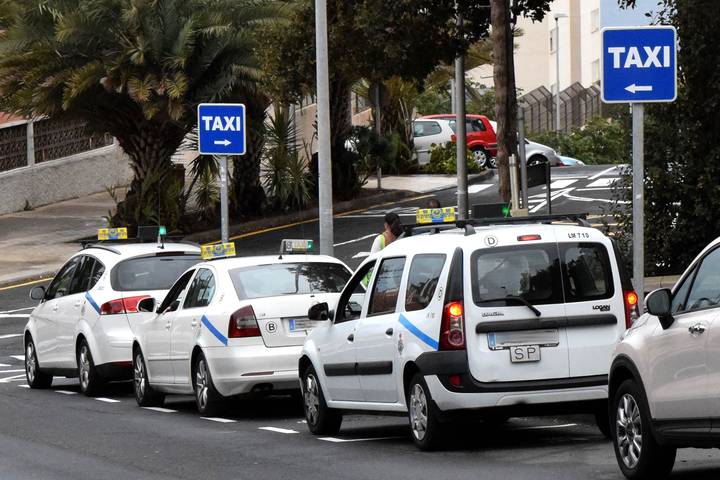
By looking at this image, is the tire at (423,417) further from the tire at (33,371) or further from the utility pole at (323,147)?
the tire at (33,371)

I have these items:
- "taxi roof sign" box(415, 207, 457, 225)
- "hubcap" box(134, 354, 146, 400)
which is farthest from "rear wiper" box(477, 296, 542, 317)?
"hubcap" box(134, 354, 146, 400)

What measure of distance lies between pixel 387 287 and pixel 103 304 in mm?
6009

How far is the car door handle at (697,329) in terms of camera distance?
8.74 m

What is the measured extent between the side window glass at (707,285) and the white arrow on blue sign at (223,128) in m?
10.7

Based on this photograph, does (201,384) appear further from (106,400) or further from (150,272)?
(150,272)

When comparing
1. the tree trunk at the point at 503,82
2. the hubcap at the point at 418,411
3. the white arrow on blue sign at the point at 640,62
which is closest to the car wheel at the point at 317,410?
the hubcap at the point at 418,411

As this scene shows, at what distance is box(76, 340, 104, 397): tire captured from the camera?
17781mm

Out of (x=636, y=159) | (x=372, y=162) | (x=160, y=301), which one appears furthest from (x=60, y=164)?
(x=636, y=159)

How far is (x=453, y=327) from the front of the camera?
11.3 metres

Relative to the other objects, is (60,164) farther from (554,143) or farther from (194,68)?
(554,143)

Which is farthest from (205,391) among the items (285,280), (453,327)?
(453,327)

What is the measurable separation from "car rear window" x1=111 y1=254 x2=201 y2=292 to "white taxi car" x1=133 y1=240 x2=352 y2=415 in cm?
181

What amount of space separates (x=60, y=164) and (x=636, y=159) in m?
31.6

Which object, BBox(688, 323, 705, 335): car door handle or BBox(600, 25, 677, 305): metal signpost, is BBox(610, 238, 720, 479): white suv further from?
BBox(600, 25, 677, 305): metal signpost
